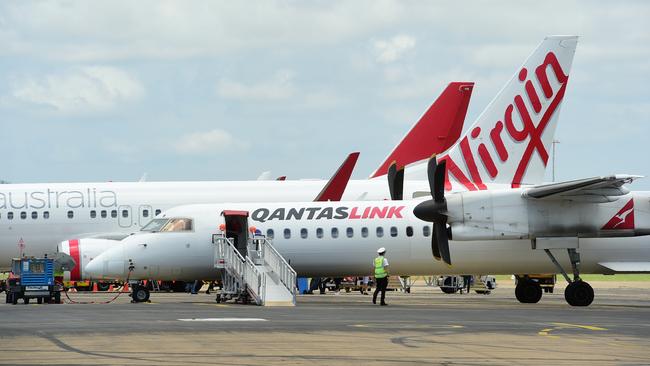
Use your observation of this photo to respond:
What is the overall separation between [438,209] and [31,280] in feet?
43.2

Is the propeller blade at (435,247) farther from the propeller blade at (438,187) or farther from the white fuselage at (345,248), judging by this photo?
the propeller blade at (438,187)

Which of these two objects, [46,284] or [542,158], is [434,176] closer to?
[542,158]

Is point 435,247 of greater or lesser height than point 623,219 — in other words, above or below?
below

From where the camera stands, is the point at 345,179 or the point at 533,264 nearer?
the point at 533,264

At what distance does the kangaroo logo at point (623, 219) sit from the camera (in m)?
34.0

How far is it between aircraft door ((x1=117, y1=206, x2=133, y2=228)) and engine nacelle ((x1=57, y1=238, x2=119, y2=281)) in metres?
3.79

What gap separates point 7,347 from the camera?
18625mm

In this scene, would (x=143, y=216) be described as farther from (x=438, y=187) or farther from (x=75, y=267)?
(x=438, y=187)

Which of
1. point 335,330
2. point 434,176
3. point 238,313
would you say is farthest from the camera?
point 434,176

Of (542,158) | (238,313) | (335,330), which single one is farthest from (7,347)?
(542,158)

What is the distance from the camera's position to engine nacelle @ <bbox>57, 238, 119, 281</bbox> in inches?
1478

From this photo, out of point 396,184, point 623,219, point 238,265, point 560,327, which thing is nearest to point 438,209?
point 396,184

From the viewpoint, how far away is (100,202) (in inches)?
1674

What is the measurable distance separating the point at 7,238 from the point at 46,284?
6.18 m
